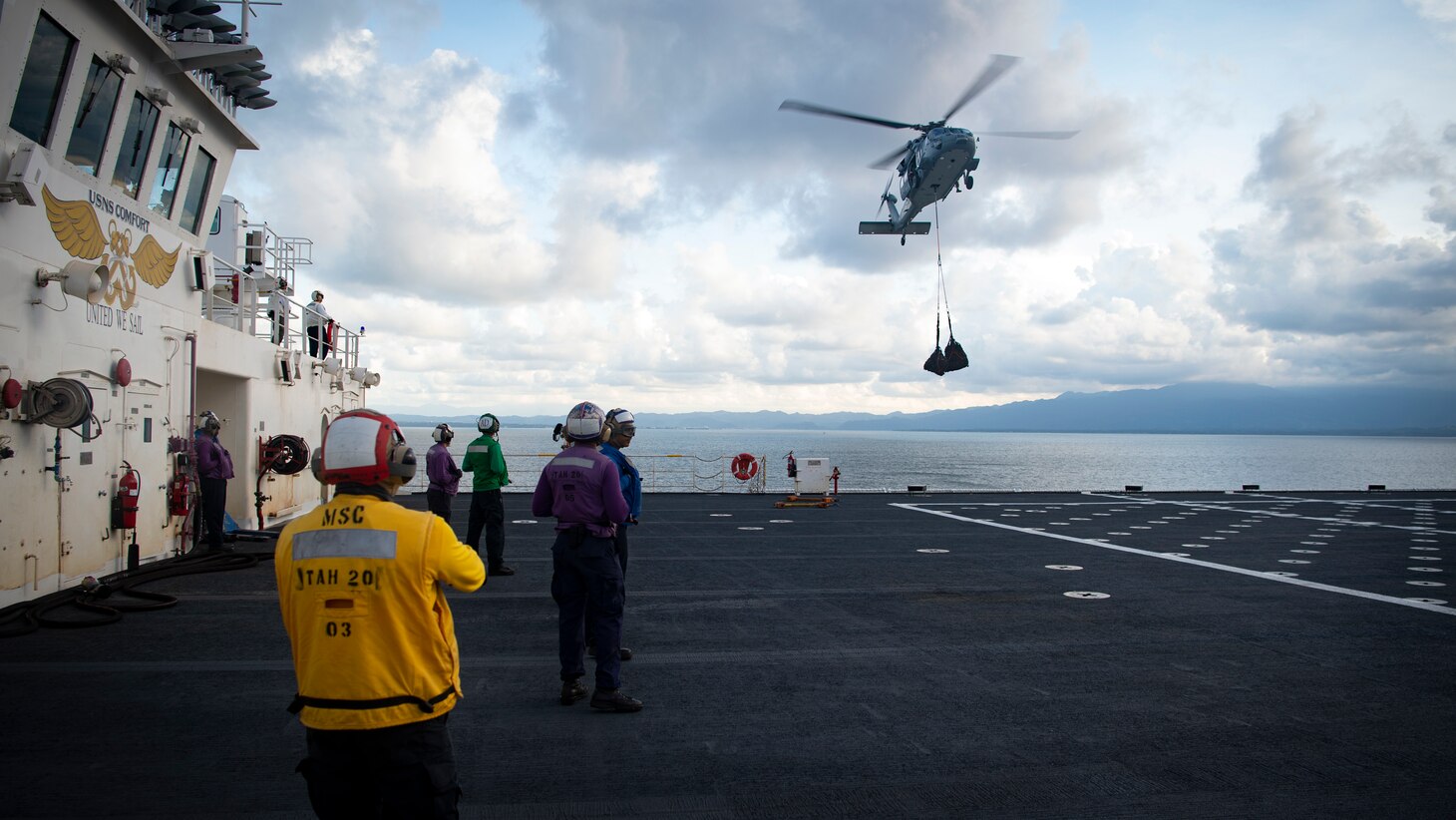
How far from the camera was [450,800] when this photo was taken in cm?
293

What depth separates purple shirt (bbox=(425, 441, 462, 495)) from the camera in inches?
471

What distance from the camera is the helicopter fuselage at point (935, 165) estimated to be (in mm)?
23844

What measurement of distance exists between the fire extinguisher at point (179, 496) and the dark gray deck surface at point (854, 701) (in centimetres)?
198

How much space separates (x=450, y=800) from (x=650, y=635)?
5530 millimetres

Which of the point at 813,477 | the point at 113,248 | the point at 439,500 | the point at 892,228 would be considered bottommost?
the point at 813,477

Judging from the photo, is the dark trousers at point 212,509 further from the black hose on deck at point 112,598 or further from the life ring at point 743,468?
the life ring at point 743,468

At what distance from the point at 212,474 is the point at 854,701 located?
10.9 m

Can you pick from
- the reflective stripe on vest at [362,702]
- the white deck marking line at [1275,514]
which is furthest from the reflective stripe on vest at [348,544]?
the white deck marking line at [1275,514]

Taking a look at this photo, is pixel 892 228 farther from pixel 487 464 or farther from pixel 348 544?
pixel 348 544

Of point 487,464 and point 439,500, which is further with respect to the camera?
point 439,500

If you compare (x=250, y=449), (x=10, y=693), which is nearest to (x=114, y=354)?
(x=250, y=449)

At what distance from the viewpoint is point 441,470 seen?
1207 cm

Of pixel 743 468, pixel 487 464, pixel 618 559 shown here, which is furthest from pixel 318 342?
pixel 618 559

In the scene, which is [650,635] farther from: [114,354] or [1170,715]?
[114,354]
